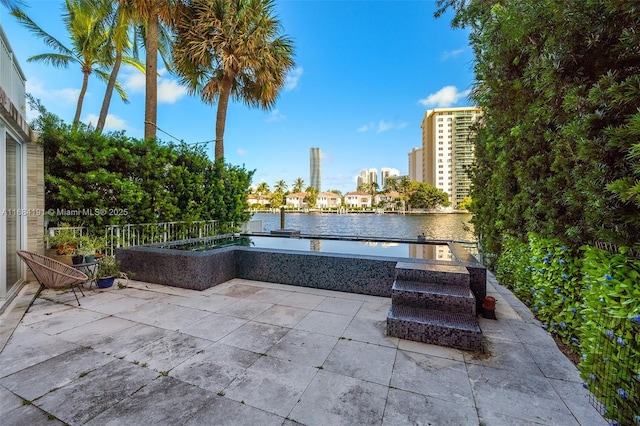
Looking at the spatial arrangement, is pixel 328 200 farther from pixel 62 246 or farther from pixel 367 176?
pixel 367 176

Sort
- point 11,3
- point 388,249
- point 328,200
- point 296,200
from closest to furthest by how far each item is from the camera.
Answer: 1. point 11,3
2. point 388,249
3. point 296,200
4. point 328,200

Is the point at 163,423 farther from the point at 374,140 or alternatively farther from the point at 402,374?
the point at 374,140

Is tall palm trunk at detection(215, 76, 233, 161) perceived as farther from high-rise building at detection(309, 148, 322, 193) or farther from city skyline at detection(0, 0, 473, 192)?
high-rise building at detection(309, 148, 322, 193)

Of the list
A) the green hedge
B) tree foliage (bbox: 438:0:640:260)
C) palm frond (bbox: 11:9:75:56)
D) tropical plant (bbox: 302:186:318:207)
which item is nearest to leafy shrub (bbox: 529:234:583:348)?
the green hedge

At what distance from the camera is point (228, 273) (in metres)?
4.97

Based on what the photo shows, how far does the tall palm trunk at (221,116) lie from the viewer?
9297mm

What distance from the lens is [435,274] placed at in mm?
3285

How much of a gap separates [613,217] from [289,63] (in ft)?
33.4

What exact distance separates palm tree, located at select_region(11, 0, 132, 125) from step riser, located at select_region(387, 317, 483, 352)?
510 inches

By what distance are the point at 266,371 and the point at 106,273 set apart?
155 inches

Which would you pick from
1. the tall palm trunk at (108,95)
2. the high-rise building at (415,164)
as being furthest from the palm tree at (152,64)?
the high-rise building at (415,164)

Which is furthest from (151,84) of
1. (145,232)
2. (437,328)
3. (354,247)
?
(437,328)

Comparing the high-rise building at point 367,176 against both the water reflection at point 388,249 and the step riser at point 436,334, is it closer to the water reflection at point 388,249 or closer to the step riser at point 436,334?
the water reflection at point 388,249

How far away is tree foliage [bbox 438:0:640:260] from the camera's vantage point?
1.67 metres
